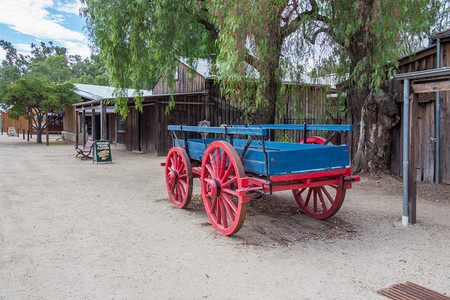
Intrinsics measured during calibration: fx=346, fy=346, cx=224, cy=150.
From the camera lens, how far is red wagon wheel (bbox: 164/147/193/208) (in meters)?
5.34

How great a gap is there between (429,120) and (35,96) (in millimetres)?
19562

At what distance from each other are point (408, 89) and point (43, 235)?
17.0 ft

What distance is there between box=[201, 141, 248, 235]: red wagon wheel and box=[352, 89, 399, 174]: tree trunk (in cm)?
510

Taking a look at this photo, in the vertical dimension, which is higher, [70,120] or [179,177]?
[70,120]

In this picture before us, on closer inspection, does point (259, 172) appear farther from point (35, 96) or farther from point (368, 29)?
point (35, 96)

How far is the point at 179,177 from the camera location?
565 cm

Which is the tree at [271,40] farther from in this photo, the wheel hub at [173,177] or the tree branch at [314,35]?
the wheel hub at [173,177]

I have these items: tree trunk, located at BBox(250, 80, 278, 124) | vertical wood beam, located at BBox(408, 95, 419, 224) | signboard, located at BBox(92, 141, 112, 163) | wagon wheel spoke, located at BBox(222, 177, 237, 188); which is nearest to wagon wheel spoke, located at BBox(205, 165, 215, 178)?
wagon wheel spoke, located at BBox(222, 177, 237, 188)

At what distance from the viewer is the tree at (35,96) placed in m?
19.0

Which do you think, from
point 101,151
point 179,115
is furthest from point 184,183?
point 179,115

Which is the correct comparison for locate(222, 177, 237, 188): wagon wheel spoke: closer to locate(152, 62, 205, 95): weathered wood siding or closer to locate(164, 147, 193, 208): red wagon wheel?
locate(164, 147, 193, 208): red wagon wheel

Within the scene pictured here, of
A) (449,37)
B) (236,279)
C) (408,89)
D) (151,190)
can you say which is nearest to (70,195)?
(151,190)

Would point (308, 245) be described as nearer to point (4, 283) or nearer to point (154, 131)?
point (4, 283)

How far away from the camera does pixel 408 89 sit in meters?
4.73
